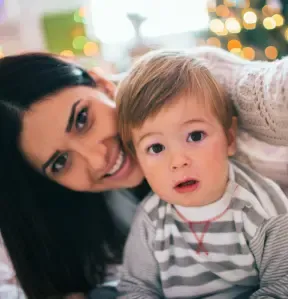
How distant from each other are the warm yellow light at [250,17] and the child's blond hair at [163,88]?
1.53 metres

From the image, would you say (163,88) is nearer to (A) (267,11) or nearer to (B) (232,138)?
(B) (232,138)

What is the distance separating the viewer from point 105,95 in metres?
1.06

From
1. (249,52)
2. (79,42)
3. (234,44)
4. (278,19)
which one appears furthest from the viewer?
(79,42)

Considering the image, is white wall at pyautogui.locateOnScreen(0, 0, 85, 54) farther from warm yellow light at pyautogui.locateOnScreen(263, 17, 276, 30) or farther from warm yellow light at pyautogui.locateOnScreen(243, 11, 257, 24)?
warm yellow light at pyautogui.locateOnScreen(263, 17, 276, 30)

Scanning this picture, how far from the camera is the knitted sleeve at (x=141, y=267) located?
0.95 metres

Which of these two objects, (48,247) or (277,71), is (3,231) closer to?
(48,247)

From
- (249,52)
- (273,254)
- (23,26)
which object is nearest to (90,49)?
(23,26)

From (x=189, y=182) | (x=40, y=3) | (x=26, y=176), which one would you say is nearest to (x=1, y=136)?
(x=26, y=176)

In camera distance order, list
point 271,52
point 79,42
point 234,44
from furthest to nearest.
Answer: point 79,42 < point 234,44 < point 271,52

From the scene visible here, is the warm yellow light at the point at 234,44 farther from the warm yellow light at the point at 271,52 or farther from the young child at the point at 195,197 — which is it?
the young child at the point at 195,197

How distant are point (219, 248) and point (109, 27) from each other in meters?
2.78

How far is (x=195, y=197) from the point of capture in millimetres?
838

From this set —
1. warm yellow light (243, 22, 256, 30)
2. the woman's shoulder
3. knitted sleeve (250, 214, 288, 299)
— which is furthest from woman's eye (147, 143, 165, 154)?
warm yellow light (243, 22, 256, 30)

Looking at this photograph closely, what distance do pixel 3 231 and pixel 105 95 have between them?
1.40ft
